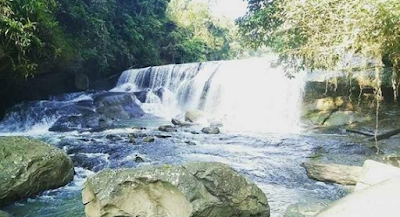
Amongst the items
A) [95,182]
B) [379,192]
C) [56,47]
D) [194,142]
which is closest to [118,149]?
[194,142]

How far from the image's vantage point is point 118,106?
12.3m

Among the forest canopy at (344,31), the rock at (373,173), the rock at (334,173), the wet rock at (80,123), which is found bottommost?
the wet rock at (80,123)

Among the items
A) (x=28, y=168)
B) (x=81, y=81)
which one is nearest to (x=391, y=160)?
(x=28, y=168)

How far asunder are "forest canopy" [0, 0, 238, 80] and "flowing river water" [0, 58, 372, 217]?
172 centimetres

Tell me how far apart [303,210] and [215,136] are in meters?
5.10

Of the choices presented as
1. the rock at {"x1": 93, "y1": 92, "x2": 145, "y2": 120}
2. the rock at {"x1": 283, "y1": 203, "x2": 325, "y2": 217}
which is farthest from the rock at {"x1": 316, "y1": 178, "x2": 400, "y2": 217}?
the rock at {"x1": 93, "y1": 92, "x2": 145, "y2": 120}

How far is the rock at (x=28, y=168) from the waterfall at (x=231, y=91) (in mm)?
5565

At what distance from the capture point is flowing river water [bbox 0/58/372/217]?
4.44 m

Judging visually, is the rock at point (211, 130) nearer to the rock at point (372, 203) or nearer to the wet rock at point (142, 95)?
the wet rock at point (142, 95)

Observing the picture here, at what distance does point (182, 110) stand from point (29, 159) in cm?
966

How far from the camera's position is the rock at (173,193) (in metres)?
2.87

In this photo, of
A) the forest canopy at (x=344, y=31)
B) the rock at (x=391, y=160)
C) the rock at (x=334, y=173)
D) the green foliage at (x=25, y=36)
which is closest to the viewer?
the forest canopy at (x=344, y=31)

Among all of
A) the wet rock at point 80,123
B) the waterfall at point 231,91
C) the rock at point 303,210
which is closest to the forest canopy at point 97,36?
the wet rock at point 80,123

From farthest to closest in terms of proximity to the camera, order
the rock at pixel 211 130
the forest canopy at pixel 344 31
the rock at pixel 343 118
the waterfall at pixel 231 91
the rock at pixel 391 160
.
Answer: the waterfall at pixel 231 91
the rock at pixel 211 130
the rock at pixel 343 118
the rock at pixel 391 160
the forest canopy at pixel 344 31
